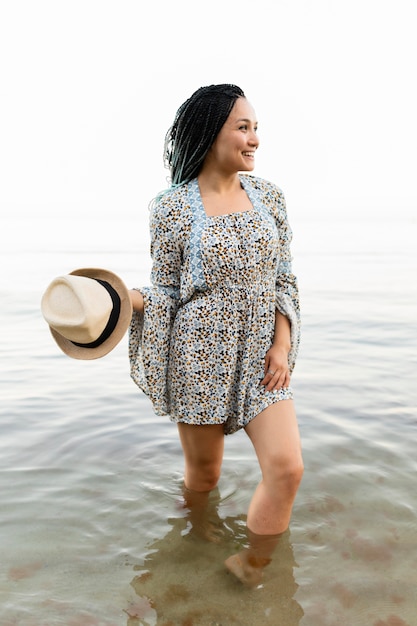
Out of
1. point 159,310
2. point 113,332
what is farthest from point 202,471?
point 113,332

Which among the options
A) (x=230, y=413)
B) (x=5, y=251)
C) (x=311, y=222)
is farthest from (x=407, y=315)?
(x=311, y=222)

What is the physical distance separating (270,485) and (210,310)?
0.75m

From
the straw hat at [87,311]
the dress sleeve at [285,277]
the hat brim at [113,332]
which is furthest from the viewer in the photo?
the dress sleeve at [285,277]

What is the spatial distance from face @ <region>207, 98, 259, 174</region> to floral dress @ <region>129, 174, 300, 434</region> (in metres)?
0.15

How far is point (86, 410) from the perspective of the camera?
529 cm

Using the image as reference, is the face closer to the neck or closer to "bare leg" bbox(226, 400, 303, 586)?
the neck

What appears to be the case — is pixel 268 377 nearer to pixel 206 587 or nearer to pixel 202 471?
pixel 202 471

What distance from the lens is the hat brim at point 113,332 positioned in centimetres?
283

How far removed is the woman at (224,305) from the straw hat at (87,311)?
177 mm

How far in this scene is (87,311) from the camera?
2689 millimetres

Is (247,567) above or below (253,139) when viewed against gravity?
below

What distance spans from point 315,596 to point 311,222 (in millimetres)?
26509

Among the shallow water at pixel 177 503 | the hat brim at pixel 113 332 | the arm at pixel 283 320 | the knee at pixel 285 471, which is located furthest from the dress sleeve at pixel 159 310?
the shallow water at pixel 177 503

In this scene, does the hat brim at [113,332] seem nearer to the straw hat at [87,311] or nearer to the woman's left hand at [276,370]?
the straw hat at [87,311]
